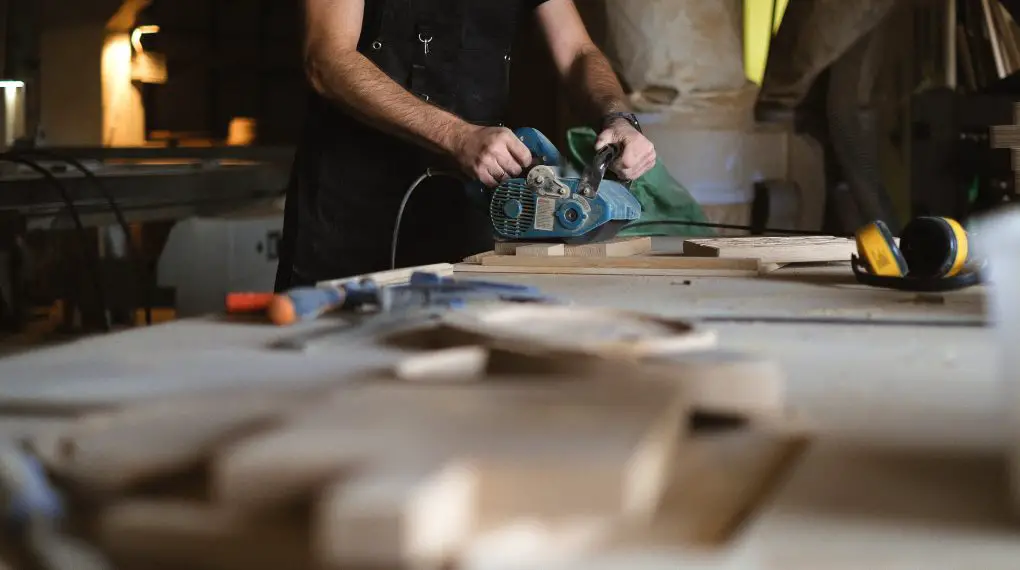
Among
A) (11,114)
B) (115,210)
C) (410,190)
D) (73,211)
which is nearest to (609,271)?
(410,190)

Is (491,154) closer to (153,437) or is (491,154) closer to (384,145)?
(384,145)

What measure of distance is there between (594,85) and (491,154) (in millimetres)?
697

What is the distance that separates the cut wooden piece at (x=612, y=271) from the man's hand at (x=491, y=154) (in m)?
0.29

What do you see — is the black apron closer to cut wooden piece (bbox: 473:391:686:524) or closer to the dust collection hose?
cut wooden piece (bbox: 473:391:686:524)

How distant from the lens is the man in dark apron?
2055mm

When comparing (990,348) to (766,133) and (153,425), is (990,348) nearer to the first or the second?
(153,425)

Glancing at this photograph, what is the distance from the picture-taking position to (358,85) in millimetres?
1981

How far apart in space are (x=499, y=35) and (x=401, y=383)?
1805 millimetres

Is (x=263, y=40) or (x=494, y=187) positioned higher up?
(x=263, y=40)

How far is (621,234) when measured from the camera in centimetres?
221

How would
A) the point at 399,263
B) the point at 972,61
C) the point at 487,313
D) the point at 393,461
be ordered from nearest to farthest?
the point at 393,461
the point at 487,313
the point at 399,263
the point at 972,61

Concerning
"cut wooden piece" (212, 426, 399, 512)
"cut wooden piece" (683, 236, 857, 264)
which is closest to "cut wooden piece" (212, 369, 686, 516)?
"cut wooden piece" (212, 426, 399, 512)

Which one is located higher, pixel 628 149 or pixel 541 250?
pixel 628 149

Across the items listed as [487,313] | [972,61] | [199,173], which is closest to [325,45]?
[487,313]
